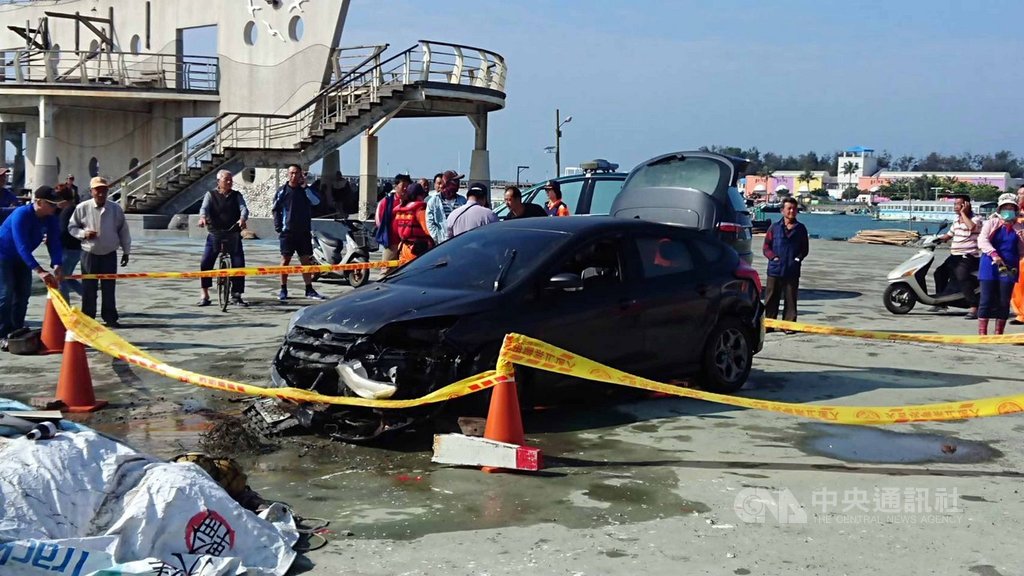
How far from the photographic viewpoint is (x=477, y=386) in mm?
6477

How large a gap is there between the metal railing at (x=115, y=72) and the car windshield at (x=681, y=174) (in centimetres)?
1980

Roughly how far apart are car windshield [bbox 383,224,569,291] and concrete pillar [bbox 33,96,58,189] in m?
26.6

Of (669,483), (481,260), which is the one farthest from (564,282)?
(669,483)

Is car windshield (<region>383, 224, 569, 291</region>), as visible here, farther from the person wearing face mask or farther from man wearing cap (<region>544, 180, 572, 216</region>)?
the person wearing face mask

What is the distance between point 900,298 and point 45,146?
2597cm

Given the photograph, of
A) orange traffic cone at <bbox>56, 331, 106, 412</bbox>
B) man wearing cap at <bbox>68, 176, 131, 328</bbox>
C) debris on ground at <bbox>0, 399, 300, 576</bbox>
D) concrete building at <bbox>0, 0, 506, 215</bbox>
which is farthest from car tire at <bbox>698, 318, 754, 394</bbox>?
concrete building at <bbox>0, 0, 506, 215</bbox>

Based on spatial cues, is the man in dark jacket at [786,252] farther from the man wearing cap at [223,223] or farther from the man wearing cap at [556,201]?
the man wearing cap at [223,223]

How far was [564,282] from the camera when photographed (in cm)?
741

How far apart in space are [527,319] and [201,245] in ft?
60.1

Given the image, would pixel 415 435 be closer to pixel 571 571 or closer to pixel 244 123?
pixel 571 571

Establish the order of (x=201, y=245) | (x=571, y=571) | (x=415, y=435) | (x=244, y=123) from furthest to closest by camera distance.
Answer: (x=244, y=123), (x=201, y=245), (x=415, y=435), (x=571, y=571)

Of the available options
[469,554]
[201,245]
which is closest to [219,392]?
[469,554]

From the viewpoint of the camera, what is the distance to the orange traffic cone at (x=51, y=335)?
10.0 metres

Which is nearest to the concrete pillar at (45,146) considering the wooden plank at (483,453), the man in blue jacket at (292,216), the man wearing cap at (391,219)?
the man in blue jacket at (292,216)
